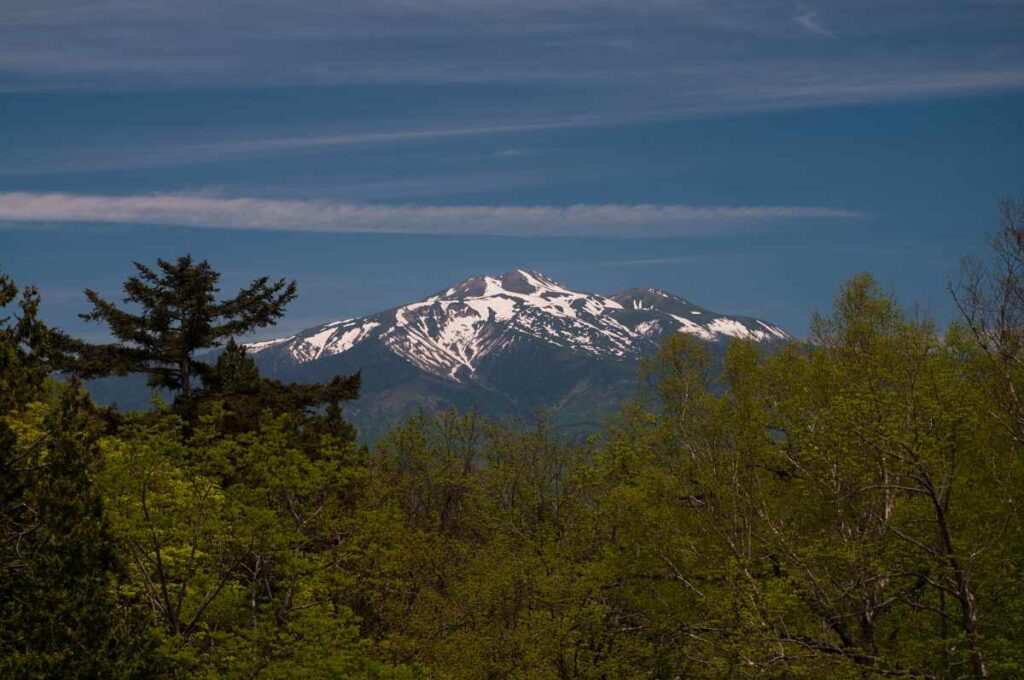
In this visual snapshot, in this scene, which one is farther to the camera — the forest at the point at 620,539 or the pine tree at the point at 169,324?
the pine tree at the point at 169,324

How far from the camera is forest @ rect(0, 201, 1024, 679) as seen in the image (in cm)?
2323

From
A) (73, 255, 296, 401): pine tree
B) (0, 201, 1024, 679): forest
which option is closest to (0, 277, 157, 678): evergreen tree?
(0, 201, 1024, 679): forest

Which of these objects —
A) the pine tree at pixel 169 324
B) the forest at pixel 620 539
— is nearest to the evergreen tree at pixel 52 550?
the forest at pixel 620 539

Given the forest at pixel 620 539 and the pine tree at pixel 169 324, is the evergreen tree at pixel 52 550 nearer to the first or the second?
the forest at pixel 620 539

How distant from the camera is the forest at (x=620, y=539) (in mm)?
23234

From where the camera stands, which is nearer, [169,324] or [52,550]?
[52,550]

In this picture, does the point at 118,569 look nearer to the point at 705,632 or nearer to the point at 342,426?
the point at 705,632

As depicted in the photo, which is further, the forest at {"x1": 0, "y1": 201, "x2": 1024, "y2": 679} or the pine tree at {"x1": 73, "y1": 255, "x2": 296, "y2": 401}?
the pine tree at {"x1": 73, "y1": 255, "x2": 296, "y2": 401}

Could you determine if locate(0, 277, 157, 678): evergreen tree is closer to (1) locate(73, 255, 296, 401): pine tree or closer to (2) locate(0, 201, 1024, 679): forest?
(2) locate(0, 201, 1024, 679): forest

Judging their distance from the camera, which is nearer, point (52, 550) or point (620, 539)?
point (52, 550)

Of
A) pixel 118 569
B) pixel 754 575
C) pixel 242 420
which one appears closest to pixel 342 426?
pixel 242 420

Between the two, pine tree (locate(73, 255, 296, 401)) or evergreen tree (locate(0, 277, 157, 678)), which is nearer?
evergreen tree (locate(0, 277, 157, 678))

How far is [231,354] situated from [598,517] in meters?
26.7

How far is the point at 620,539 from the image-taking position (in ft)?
130
